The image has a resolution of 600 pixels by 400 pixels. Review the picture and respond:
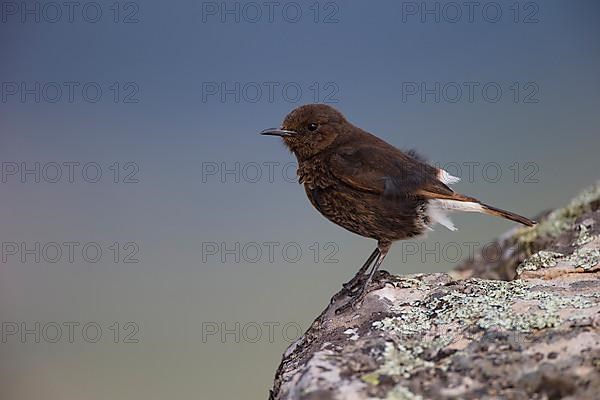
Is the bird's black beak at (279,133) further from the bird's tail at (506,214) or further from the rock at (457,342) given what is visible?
the bird's tail at (506,214)

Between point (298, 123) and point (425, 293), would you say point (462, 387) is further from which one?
point (298, 123)

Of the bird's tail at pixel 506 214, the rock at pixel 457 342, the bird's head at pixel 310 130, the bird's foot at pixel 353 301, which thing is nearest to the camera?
the rock at pixel 457 342

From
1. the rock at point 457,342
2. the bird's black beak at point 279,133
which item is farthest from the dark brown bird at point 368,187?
the rock at point 457,342

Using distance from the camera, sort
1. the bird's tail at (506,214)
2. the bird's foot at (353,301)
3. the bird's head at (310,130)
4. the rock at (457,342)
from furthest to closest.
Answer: the bird's head at (310,130) → the bird's tail at (506,214) → the bird's foot at (353,301) → the rock at (457,342)

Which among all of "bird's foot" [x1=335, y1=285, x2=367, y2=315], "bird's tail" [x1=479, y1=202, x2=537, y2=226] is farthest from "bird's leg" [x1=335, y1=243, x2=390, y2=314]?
"bird's tail" [x1=479, y1=202, x2=537, y2=226]

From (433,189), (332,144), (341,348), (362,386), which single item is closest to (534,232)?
(433,189)

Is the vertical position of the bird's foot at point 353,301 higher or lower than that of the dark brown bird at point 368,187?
lower

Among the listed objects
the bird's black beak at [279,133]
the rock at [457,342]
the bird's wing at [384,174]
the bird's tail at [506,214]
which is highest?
the bird's black beak at [279,133]
